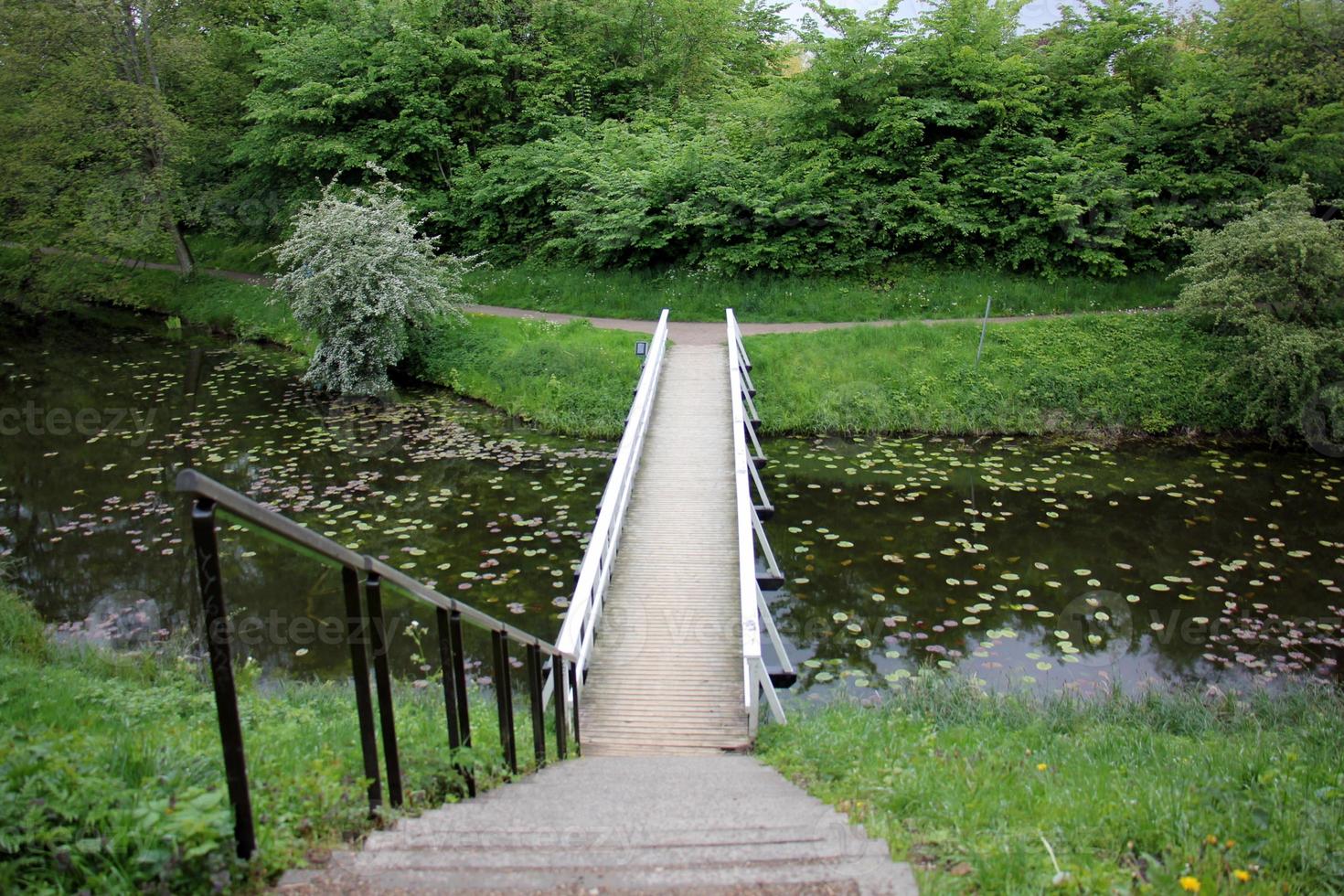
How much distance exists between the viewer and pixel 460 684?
4223mm

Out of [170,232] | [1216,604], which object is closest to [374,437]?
[1216,604]

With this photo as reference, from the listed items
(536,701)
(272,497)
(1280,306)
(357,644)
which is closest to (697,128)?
(1280,306)

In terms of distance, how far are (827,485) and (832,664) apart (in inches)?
198

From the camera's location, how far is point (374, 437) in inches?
605

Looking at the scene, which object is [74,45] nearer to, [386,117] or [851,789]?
[386,117]

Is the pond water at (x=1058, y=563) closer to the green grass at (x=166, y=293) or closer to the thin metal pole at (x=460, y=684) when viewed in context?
the thin metal pole at (x=460, y=684)

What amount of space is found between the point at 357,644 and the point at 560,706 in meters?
2.87

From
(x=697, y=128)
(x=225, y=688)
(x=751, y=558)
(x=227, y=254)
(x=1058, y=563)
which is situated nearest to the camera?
(x=225, y=688)

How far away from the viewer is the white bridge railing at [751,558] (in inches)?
263

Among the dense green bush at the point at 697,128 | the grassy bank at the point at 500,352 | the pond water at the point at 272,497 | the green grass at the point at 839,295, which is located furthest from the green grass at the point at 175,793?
the dense green bush at the point at 697,128

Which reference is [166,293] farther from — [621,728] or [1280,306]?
[1280,306]

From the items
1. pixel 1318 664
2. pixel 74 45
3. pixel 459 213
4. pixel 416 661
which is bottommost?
pixel 1318 664

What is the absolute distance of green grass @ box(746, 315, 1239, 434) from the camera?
1584 cm

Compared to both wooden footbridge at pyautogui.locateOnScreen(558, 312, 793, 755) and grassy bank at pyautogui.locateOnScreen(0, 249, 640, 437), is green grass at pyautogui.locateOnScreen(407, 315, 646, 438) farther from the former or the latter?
wooden footbridge at pyautogui.locateOnScreen(558, 312, 793, 755)
